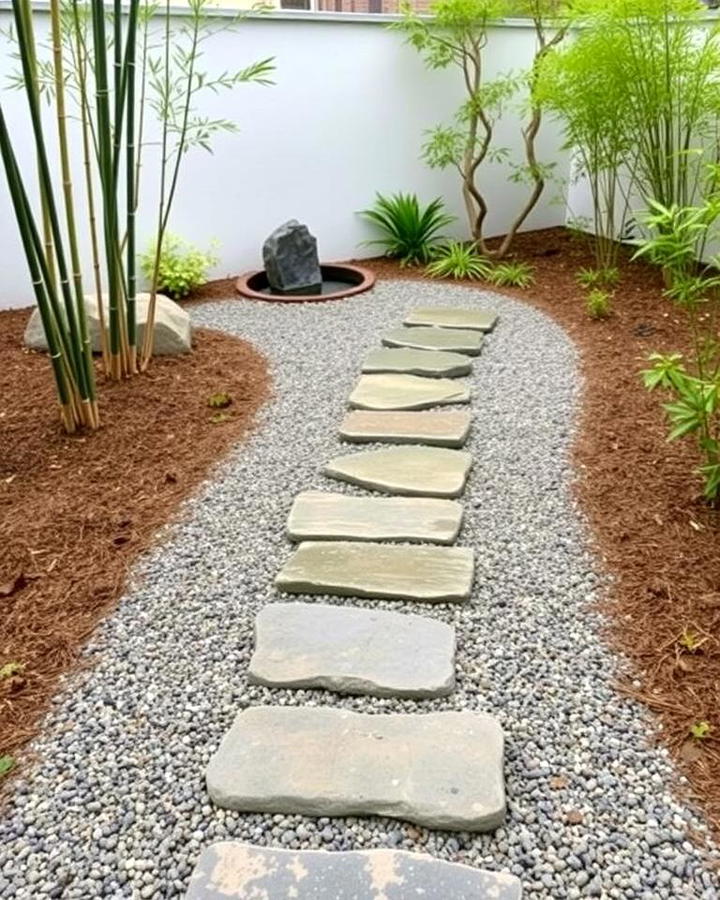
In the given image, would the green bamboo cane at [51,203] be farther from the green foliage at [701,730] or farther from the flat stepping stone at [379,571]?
the green foliage at [701,730]

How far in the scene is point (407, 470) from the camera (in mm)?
2307

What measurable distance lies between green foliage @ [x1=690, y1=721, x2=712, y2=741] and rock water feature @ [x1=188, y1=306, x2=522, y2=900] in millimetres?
371

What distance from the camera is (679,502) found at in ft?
6.95

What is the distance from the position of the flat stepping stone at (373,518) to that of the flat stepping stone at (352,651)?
31 cm

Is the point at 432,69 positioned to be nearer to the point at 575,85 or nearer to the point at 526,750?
the point at 575,85

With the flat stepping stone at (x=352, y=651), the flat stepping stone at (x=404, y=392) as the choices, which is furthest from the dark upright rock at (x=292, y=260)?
the flat stepping stone at (x=352, y=651)

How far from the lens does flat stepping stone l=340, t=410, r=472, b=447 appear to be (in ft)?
8.28

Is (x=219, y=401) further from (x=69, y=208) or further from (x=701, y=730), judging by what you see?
(x=701, y=730)

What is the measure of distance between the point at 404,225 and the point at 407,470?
3.16 metres

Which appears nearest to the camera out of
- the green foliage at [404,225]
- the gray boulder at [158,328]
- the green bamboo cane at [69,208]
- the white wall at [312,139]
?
the green bamboo cane at [69,208]

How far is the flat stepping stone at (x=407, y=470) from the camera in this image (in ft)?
7.25

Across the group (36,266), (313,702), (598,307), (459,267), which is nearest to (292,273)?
(459,267)

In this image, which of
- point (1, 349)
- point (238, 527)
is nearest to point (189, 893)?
point (238, 527)

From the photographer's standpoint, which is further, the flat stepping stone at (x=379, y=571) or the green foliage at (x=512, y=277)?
the green foliage at (x=512, y=277)
